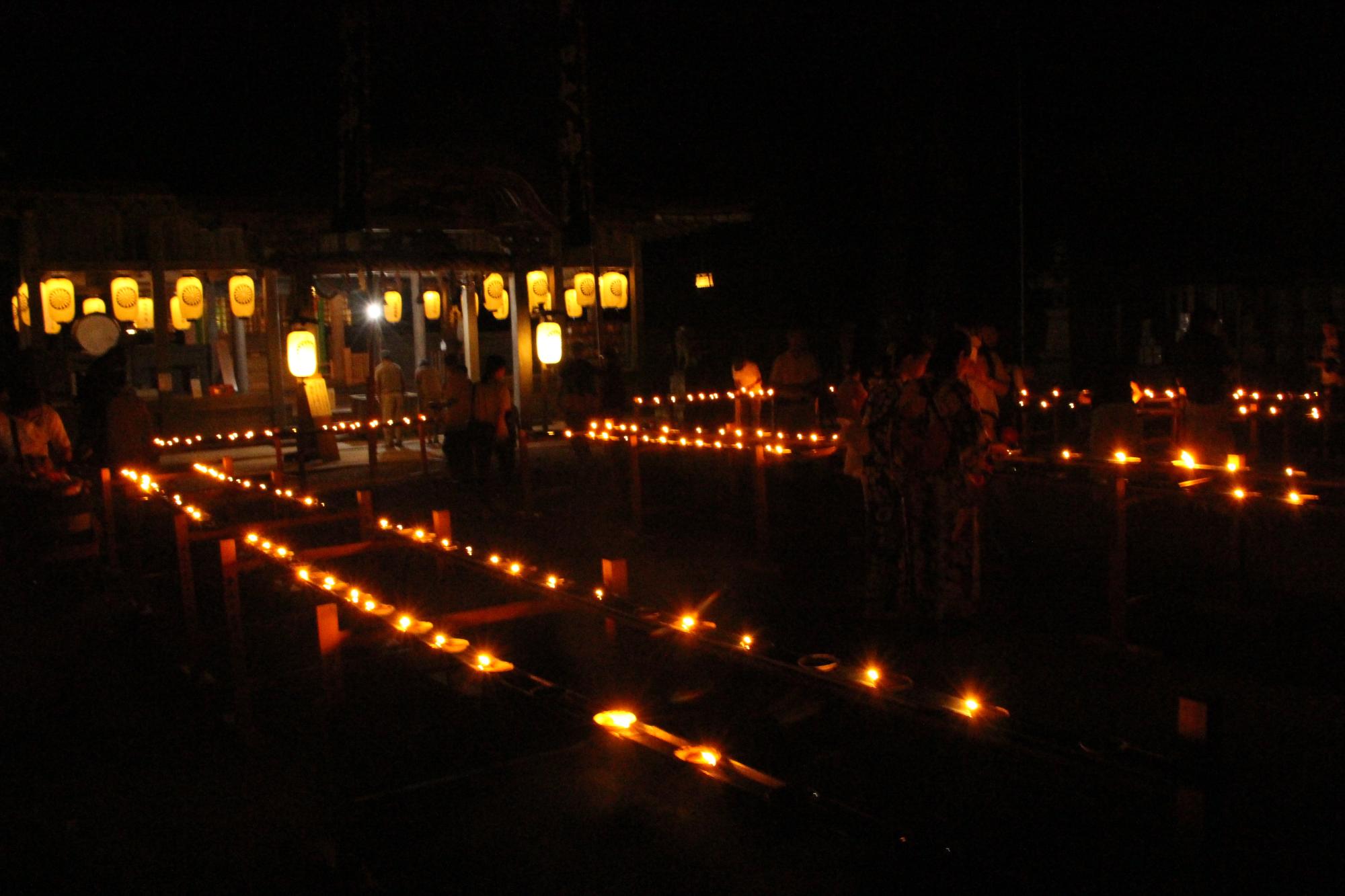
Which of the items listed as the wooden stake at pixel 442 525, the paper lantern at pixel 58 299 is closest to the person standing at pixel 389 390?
the paper lantern at pixel 58 299

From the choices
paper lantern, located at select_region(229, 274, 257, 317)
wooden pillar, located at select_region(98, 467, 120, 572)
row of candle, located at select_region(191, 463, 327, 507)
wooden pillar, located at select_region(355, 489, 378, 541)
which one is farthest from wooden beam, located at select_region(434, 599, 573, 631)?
paper lantern, located at select_region(229, 274, 257, 317)

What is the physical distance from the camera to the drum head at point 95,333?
16578 mm

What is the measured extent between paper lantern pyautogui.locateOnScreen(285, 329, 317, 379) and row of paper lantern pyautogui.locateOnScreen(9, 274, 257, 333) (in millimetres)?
3473

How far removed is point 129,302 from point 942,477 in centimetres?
1473

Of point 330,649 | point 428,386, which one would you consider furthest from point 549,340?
point 330,649

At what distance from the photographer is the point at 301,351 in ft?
48.3

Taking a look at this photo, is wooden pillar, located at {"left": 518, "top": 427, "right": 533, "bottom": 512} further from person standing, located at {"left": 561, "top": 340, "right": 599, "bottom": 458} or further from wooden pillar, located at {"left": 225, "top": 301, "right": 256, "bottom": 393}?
wooden pillar, located at {"left": 225, "top": 301, "right": 256, "bottom": 393}

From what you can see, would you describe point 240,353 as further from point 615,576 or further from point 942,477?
point 615,576

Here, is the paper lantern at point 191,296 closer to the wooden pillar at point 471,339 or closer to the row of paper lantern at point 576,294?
the row of paper lantern at point 576,294

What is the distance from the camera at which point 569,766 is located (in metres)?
5.03

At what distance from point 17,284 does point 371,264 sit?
19.7ft

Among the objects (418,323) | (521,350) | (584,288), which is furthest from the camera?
(418,323)

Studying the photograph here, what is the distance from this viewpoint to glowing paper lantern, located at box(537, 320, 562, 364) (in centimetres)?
1611

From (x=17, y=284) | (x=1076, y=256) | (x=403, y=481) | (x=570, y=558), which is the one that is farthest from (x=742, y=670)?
(x=1076, y=256)
